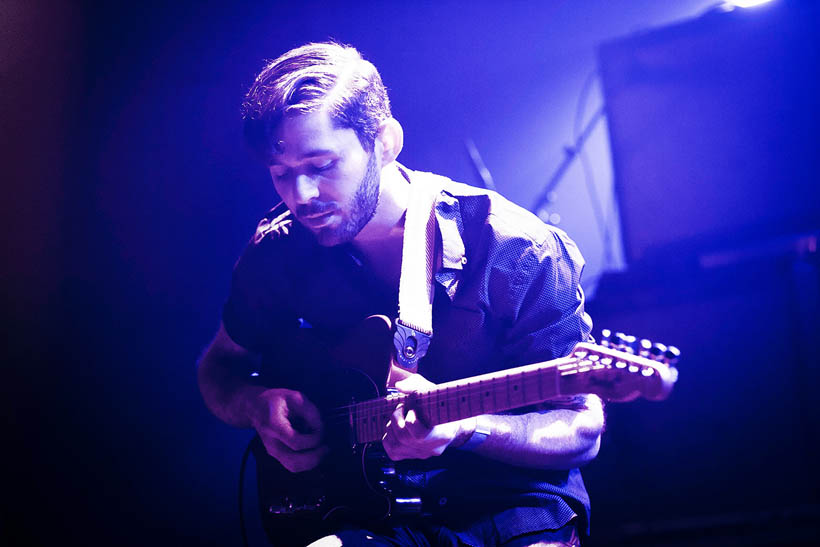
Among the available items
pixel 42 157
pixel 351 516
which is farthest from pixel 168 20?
pixel 351 516

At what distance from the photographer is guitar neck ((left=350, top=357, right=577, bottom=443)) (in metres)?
1.21

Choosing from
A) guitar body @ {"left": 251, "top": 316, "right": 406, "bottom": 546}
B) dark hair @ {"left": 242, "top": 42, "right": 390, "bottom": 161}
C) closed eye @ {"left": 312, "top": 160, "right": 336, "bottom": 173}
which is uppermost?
dark hair @ {"left": 242, "top": 42, "right": 390, "bottom": 161}

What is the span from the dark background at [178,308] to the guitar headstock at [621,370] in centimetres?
131

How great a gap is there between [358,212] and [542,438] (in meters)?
0.79

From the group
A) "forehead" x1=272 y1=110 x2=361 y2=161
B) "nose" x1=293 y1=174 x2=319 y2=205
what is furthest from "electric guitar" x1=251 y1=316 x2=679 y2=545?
"forehead" x1=272 y1=110 x2=361 y2=161

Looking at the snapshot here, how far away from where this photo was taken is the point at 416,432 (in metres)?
1.31

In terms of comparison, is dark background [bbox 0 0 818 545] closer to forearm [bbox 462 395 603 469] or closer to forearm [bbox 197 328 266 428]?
forearm [bbox 197 328 266 428]

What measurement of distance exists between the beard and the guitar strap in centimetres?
11

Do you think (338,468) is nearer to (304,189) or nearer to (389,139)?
(304,189)

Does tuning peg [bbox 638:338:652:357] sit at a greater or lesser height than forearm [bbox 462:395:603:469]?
greater

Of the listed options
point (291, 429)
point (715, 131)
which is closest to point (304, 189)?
point (291, 429)

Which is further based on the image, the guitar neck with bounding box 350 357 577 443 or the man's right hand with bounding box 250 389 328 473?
the man's right hand with bounding box 250 389 328 473

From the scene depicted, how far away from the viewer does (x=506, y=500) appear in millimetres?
1487

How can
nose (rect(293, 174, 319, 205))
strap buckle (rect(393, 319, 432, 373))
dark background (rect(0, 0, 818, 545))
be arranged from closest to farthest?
strap buckle (rect(393, 319, 432, 373)) < nose (rect(293, 174, 319, 205)) < dark background (rect(0, 0, 818, 545))
